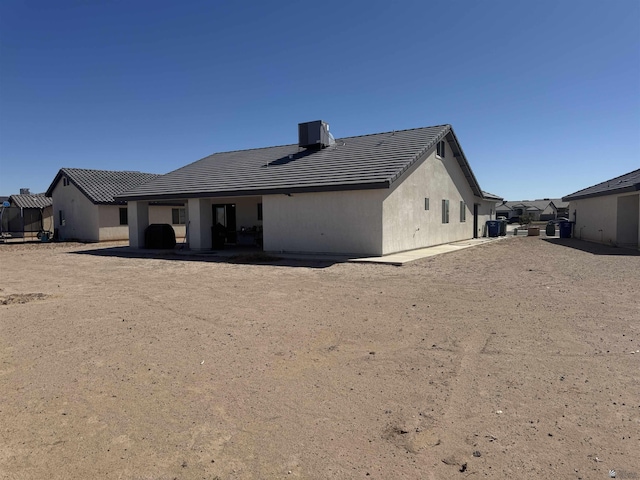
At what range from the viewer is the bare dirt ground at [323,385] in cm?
304

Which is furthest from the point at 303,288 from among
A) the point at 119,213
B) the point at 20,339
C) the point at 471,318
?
the point at 119,213

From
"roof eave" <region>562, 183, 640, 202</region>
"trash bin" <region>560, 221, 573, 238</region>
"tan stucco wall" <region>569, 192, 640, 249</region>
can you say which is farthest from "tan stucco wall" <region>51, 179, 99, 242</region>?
"trash bin" <region>560, 221, 573, 238</region>

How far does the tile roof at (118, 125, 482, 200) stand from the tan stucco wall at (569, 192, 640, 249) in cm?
661

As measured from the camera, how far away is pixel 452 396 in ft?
13.1

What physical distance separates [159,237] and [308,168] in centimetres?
800

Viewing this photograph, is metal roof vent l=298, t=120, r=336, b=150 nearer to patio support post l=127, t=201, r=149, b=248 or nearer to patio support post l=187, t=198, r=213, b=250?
patio support post l=187, t=198, r=213, b=250

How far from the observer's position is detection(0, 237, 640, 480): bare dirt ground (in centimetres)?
304

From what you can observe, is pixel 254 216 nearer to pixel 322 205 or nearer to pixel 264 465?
pixel 322 205

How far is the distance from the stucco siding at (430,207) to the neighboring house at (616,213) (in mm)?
6435

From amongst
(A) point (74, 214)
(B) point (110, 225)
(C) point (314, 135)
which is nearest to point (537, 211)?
(C) point (314, 135)

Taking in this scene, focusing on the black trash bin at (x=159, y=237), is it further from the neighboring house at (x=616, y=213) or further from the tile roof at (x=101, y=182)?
the neighboring house at (x=616, y=213)

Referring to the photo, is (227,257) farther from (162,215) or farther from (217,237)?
(162,215)

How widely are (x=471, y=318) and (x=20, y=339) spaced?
6.29 m

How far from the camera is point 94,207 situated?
26.4 metres
